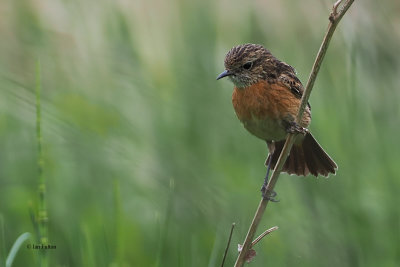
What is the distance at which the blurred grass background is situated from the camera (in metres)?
4.66

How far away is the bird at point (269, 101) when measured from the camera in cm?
436

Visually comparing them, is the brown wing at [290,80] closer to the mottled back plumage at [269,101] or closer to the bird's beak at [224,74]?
the mottled back plumage at [269,101]

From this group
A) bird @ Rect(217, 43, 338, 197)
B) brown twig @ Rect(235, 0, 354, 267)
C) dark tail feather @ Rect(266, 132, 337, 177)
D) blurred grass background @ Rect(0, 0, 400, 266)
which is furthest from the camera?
blurred grass background @ Rect(0, 0, 400, 266)

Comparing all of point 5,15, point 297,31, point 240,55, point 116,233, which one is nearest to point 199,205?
point 116,233

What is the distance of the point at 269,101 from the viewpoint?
441cm

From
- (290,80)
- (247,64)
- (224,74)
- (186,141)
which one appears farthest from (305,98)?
(186,141)

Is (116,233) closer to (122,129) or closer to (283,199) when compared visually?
(283,199)

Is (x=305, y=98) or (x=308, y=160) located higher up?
(x=308, y=160)

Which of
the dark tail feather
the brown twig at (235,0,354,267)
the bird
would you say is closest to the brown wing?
the bird

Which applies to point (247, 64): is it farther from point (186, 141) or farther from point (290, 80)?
point (186, 141)

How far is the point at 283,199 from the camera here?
525 cm

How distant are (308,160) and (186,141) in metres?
1.42

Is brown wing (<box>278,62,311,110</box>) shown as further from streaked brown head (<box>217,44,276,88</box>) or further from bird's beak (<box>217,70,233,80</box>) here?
bird's beak (<box>217,70,233,80</box>)

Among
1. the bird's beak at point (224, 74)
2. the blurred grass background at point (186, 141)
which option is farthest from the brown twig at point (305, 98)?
the bird's beak at point (224, 74)
